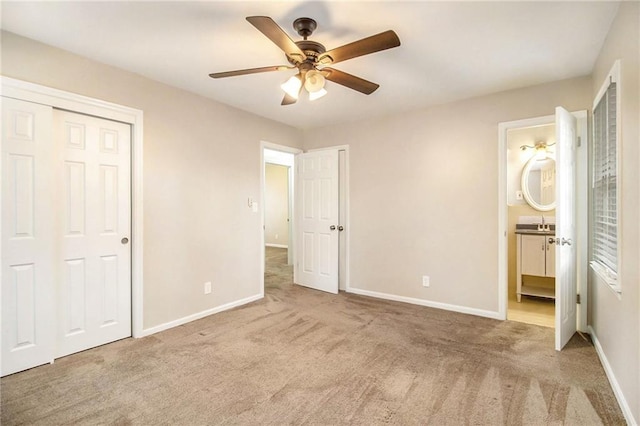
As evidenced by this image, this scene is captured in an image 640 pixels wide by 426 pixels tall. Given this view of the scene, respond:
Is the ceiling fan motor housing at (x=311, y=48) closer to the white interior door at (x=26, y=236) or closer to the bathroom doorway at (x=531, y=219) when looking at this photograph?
the white interior door at (x=26, y=236)

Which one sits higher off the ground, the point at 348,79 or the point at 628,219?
the point at 348,79

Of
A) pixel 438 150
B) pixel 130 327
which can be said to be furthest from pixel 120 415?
pixel 438 150

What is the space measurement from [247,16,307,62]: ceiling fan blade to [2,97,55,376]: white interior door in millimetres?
1876

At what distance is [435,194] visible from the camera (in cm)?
376

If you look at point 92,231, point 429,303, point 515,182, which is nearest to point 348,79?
point 92,231

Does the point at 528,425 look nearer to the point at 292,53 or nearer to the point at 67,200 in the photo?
the point at 292,53

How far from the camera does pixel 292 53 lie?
2.01m

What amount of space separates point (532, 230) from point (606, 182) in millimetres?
2002

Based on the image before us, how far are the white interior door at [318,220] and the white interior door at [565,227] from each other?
2527 mm

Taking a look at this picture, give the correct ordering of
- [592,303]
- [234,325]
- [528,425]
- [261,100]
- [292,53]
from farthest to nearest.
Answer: [261,100], [234,325], [592,303], [292,53], [528,425]

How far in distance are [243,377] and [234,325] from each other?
1024 mm

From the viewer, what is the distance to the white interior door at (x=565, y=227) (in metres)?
2.53

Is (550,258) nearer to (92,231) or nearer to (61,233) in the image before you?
(92,231)

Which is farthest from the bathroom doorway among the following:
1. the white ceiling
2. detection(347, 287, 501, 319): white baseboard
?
the white ceiling
